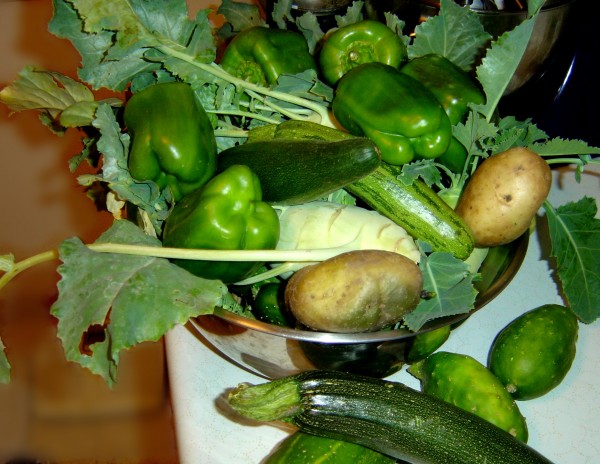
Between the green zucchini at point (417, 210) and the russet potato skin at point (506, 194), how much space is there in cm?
2

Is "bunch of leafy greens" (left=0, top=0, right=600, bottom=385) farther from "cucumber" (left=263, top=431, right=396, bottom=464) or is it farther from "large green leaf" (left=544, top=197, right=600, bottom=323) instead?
"cucumber" (left=263, top=431, right=396, bottom=464)

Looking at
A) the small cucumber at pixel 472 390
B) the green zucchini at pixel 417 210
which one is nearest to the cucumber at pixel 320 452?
the small cucumber at pixel 472 390

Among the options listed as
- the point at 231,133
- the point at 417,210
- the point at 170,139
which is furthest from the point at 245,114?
the point at 417,210

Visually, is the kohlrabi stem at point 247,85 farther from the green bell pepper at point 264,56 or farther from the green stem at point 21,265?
the green stem at point 21,265

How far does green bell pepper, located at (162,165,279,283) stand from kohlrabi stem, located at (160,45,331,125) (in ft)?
0.54

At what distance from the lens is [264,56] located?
839 mm

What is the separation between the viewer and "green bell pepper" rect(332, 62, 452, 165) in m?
0.75

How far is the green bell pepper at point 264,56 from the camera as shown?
0.84 m

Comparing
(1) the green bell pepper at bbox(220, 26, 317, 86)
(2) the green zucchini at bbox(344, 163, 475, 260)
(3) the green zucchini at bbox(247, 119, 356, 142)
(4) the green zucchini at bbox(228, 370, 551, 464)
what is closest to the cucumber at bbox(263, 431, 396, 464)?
(4) the green zucchini at bbox(228, 370, 551, 464)

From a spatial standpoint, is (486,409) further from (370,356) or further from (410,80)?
(410,80)

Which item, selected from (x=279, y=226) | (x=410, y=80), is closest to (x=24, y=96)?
(x=279, y=226)

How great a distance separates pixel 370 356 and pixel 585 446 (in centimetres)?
33

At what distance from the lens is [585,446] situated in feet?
2.60

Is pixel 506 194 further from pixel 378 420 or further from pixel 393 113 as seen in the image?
pixel 378 420
